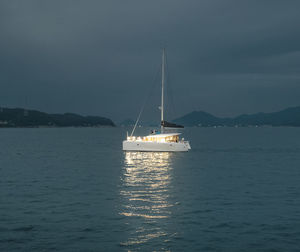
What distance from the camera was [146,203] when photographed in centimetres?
2138

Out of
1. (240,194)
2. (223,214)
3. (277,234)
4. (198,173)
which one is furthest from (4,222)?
(198,173)

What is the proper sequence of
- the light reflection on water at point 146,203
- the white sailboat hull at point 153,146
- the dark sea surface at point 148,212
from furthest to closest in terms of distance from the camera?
the white sailboat hull at point 153,146 < the light reflection on water at point 146,203 < the dark sea surface at point 148,212

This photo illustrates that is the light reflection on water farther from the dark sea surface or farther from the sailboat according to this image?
the sailboat

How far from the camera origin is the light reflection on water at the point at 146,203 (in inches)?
598

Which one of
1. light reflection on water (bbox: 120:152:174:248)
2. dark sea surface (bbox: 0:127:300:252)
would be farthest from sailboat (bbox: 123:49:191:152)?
dark sea surface (bbox: 0:127:300:252)

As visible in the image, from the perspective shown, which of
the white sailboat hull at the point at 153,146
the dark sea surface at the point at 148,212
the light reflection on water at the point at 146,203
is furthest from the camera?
the white sailboat hull at the point at 153,146

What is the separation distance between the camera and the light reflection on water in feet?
49.8

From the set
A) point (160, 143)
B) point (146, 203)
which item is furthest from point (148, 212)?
point (160, 143)

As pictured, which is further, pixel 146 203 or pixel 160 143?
pixel 160 143

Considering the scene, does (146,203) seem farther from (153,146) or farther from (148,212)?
(153,146)

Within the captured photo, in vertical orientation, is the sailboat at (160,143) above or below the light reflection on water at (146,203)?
above

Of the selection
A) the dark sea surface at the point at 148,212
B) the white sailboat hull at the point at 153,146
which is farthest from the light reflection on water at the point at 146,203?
the white sailboat hull at the point at 153,146

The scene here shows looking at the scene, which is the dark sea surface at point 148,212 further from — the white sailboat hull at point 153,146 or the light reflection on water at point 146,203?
the white sailboat hull at point 153,146

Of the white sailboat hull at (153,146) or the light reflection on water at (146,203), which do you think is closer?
the light reflection on water at (146,203)
